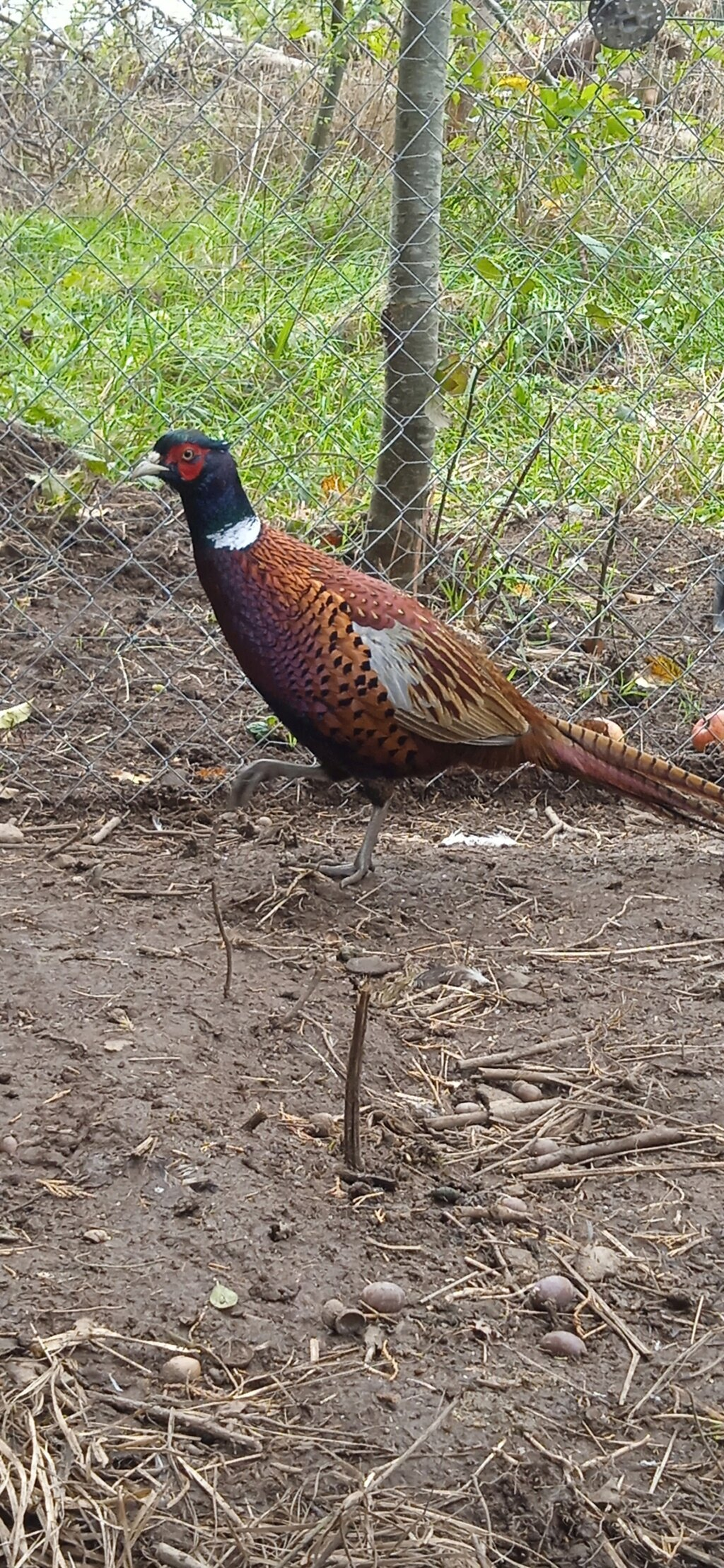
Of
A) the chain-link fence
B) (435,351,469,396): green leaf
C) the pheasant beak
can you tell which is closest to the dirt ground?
the chain-link fence

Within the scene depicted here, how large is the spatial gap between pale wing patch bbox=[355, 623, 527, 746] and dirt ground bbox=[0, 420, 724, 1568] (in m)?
0.34

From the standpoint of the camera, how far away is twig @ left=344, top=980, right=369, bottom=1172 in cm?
198

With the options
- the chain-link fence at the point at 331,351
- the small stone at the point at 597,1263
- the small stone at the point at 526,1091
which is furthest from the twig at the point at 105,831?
the small stone at the point at 597,1263

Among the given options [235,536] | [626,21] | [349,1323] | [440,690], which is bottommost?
[349,1323]

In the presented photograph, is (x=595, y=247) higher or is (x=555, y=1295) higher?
(x=595, y=247)

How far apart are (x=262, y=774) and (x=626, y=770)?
2.64ft

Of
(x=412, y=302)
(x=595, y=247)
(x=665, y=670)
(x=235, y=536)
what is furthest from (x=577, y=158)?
(x=235, y=536)

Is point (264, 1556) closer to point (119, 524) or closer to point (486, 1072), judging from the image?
point (486, 1072)

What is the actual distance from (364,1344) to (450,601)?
2726mm

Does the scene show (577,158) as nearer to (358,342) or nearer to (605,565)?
(605,565)

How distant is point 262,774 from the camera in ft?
10.8

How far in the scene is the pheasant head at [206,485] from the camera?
3.13m

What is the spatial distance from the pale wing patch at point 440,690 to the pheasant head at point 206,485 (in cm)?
34

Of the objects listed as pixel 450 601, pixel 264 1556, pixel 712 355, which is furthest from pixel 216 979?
pixel 712 355
